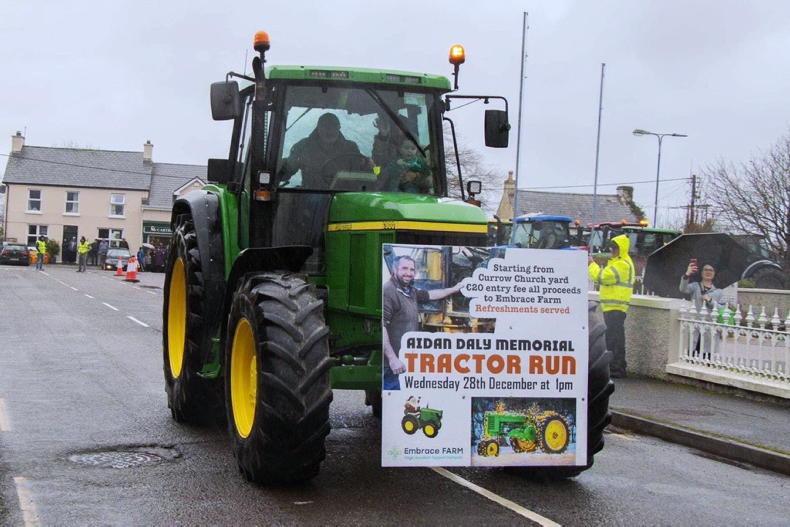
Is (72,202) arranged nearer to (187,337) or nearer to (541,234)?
(541,234)

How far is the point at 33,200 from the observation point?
67688 millimetres

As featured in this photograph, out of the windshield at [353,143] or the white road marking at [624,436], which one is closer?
the windshield at [353,143]

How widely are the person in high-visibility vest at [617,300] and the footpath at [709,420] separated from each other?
51 centimetres

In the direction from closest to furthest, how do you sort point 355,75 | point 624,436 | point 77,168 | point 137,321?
point 355,75
point 624,436
point 137,321
point 77,168

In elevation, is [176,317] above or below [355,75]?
below

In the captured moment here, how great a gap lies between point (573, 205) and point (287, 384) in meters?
59.5

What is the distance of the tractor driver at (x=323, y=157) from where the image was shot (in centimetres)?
757

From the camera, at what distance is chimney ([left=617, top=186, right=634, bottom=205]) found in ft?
216

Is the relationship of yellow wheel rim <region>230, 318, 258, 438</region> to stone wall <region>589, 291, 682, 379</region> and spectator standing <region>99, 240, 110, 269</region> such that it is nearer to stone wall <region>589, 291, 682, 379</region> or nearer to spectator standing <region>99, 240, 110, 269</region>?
stone wall <region>589, 291, 682, 379</region>

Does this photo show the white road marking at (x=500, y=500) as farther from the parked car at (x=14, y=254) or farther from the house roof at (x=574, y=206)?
the house roof at (x=574, y=206)

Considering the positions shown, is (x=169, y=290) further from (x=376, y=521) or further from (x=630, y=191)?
(x=630, y=191)

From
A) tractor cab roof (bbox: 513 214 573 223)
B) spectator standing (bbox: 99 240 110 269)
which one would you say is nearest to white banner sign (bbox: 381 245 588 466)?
tractor cab roof (bbox: 513 214 573 223)

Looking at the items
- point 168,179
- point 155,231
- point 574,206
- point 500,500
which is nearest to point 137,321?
point 500,500

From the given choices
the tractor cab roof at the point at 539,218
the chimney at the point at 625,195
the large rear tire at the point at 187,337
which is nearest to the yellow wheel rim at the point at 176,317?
the large rear tire at the point at 187,337
